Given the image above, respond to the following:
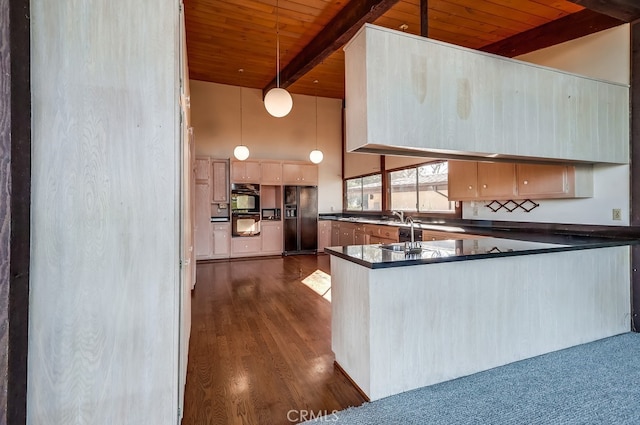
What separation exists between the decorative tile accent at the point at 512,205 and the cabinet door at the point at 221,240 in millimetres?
5092

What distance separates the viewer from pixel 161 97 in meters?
1.38

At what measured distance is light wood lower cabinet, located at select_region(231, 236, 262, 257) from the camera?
6.79m

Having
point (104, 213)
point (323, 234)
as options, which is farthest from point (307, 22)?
point (323, 234)

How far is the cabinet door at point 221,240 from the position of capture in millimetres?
6629

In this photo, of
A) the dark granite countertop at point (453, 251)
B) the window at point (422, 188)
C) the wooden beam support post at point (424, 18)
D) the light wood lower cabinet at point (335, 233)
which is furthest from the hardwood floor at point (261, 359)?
the light wood lower cabinet at point (335, 233)

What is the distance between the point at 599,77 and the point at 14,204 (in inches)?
A: 183

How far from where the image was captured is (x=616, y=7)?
264 centimetres

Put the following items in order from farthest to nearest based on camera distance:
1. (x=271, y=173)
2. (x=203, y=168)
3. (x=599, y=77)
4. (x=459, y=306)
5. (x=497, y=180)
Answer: (x=271, y=173)
(x=203, y=168)
(x=497, y=180)
(x=599, y=77)
(x=459, y=306)

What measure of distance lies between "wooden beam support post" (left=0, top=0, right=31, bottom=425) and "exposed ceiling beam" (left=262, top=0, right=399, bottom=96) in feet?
9.74

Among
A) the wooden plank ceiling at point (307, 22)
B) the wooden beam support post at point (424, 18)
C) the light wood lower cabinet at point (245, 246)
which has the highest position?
the wooden plank ceiling at point (307, 22)

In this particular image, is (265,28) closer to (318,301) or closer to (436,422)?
(318,301)

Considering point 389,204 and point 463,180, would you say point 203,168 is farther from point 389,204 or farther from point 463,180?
point 463,180

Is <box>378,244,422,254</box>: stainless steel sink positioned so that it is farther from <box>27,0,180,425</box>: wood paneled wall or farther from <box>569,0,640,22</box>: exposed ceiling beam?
<box>569,0,640,22</box>: exposed ceiling beam

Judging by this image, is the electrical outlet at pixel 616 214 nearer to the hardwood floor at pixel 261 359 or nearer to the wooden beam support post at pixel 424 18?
the wooden beam support post at pixel 424 18
